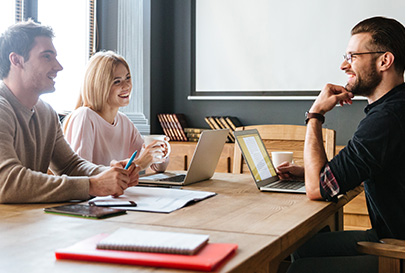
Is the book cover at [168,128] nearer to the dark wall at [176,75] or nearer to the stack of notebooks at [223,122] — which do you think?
the dark wall at [176,75]

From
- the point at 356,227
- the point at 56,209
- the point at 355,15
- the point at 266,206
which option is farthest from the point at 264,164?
the point at 355,15

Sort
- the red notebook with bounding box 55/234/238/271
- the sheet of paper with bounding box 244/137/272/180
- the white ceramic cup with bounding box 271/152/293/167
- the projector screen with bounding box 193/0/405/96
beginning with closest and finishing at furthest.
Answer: the red notebook with bounding box 55/234/238/271, the sheet of paper with bounding box 244/137/272/180, the white ceramic cup with bounding box 271/152/293/167, the projector screen with bounding box 193/0/405/96

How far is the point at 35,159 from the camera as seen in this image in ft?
6.57

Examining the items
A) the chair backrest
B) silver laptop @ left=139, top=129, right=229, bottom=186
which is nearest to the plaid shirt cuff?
silver laptop @ left=139, top=129, right=229, bottom=186

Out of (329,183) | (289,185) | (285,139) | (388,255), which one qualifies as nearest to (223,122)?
(285,139)

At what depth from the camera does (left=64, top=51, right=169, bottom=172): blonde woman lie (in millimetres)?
2564

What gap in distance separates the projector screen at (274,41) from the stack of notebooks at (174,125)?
0.35 metres

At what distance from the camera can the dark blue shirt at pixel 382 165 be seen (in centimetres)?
163

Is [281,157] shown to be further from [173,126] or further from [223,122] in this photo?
[173,126]

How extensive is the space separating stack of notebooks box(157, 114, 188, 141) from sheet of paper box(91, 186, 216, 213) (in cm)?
242

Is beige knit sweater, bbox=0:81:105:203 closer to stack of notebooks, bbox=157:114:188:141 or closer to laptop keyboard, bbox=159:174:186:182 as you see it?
laptop keyboard, bbox=159:174:186:182

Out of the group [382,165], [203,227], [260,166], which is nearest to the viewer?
[203,227]

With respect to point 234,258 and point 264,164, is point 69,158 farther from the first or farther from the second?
point 234,258

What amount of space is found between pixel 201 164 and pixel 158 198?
498 mm
